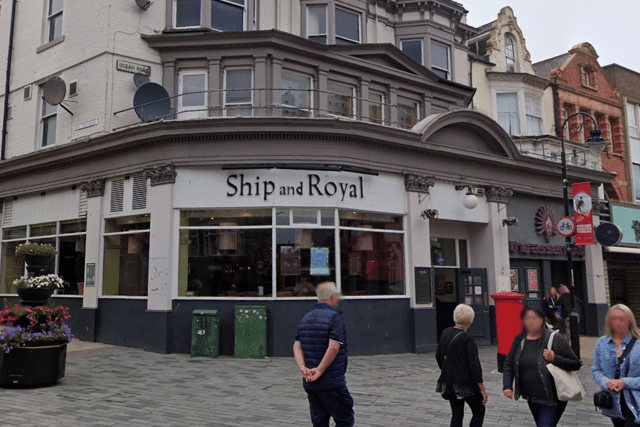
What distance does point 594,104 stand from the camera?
84.9 feet

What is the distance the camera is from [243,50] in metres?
15.6

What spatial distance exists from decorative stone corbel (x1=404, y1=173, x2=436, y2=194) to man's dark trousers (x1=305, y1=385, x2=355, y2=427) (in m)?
10.5

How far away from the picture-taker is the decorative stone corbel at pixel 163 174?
14.2 metres

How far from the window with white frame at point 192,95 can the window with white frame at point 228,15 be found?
5.36 ft

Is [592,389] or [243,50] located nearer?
[592,389]

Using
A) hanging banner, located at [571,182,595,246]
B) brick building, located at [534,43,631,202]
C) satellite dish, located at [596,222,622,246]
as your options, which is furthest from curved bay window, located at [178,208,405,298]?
brick building, located at [534,43,631,202]

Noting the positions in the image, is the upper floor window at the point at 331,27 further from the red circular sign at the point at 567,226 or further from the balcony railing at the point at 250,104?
the red circular sign at the point at 567,226

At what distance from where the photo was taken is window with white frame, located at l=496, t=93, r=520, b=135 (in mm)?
21922

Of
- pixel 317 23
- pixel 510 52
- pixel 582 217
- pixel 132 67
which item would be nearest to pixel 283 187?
pixel 132 67

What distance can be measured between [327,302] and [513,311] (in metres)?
6.84

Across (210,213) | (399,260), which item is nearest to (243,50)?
(210,213)

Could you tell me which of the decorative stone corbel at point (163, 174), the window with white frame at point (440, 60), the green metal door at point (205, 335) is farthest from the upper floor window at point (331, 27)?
the green metal door at point (205, 335)

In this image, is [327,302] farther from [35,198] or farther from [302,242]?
[35,198]

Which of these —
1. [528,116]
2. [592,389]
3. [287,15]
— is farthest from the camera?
[528,116]
